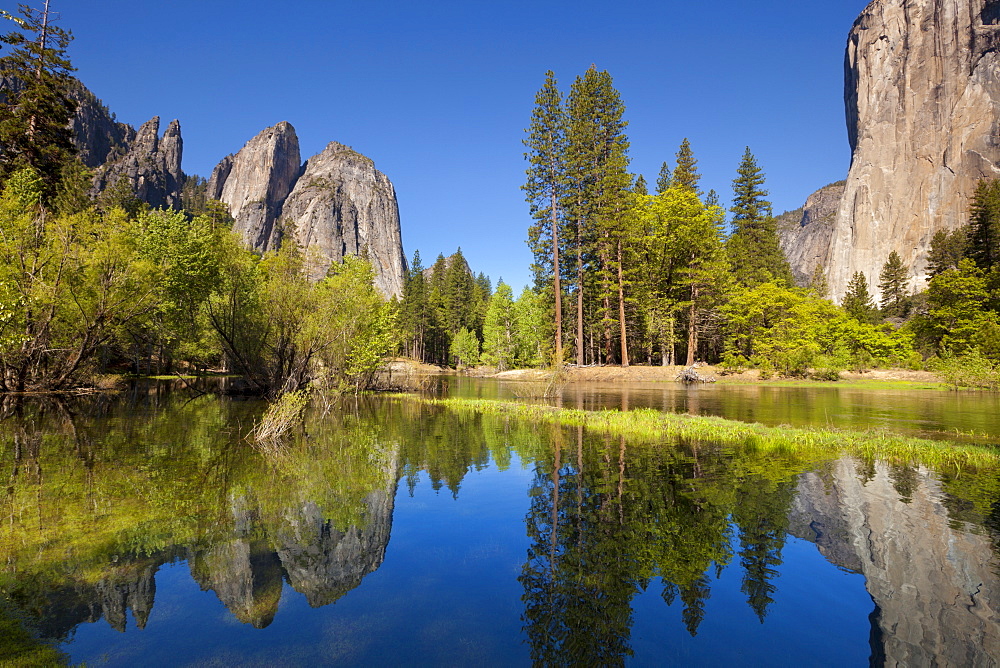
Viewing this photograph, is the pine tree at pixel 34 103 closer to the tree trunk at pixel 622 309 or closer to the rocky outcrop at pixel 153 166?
the tree trunk at pixel 622 309

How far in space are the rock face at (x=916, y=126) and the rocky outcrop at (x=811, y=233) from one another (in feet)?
189

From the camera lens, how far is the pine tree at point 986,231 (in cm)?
4272

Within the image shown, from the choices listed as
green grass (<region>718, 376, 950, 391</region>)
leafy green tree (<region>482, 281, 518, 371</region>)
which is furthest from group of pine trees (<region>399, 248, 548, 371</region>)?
green grass (<region>718, 376, 950, 391</region>)

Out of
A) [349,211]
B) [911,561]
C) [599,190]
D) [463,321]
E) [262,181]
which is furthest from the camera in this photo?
[262,181]

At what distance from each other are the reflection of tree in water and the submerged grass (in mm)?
2243

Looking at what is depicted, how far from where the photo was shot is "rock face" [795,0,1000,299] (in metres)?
87.1

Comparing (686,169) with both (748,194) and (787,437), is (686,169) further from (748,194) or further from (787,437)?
(787,437)

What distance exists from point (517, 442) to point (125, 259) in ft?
60.2

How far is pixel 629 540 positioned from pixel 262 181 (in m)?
164

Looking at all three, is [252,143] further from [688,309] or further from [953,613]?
[953,613]

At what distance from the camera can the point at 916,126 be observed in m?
96.1

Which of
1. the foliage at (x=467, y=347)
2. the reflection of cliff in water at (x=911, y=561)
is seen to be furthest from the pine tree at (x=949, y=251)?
the reflection of cliff in water at (x=911, y=561)

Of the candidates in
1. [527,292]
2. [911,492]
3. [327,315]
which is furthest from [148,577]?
[527,292]

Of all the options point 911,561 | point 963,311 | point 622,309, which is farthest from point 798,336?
point 911,561
